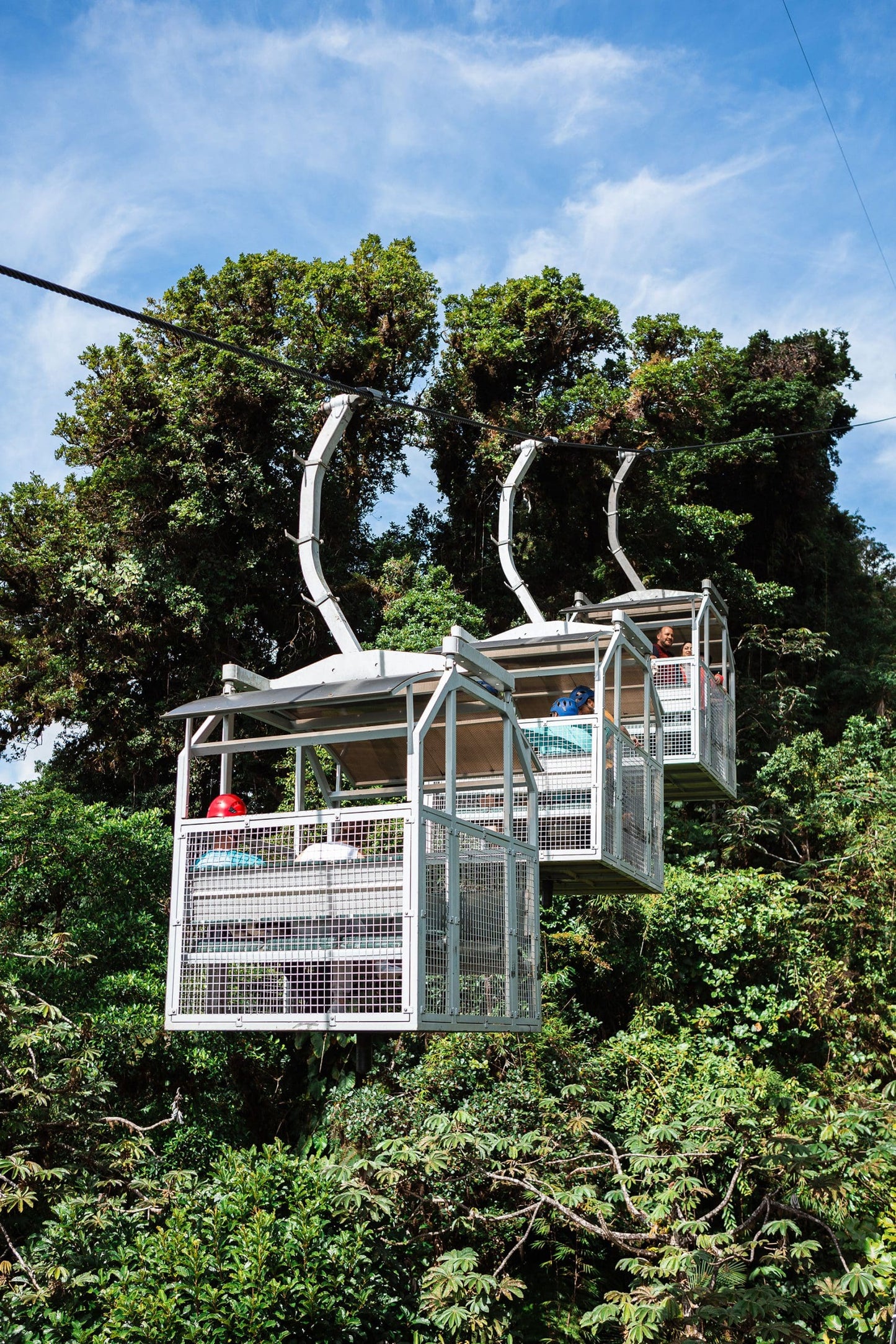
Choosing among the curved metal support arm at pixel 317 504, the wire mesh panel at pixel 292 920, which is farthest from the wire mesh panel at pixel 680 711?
the wire mesh panel at pixel 292 920

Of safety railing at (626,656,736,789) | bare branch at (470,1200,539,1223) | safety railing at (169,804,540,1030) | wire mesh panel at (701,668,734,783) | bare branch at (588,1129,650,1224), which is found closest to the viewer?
safety railing at (169,804,540,1030)

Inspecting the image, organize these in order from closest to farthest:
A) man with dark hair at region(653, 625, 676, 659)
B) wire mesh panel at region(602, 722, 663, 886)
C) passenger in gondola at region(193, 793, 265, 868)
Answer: passenger in gondola at region(193, 793, 265, 868)
wire mesh panel at region(602, 722, 663, 886)
man with dark hair at region(653, 625, 676, 659)

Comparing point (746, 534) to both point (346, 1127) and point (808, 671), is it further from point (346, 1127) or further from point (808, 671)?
point (346, 1127)

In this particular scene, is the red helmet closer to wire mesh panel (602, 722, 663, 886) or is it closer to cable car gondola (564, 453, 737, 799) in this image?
wire mesh panel (602, 722, 663, 886)

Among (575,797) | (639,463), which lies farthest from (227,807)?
(639,463)

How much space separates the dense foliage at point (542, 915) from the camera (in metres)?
7.84

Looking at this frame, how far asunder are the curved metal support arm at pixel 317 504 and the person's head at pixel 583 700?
1948 millimetres

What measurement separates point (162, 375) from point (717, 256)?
1004cm

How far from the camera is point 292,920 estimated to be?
6.84 meters

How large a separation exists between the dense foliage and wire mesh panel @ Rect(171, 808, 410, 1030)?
5.83 ft

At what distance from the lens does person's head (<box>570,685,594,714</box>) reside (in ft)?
32.0

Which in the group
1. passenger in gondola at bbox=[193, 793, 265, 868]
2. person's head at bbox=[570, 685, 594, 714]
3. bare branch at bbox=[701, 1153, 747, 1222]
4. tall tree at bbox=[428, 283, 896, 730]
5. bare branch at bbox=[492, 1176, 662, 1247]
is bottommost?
bare branch at bbox=[492, 1176, 662, 1247]

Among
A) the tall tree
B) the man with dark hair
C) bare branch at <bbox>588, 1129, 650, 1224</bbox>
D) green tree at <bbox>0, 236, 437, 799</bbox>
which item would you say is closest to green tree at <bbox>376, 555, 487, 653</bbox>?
green tree at <bbox>0, 236, 437, 799</bbox>

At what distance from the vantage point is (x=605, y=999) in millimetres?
15086
